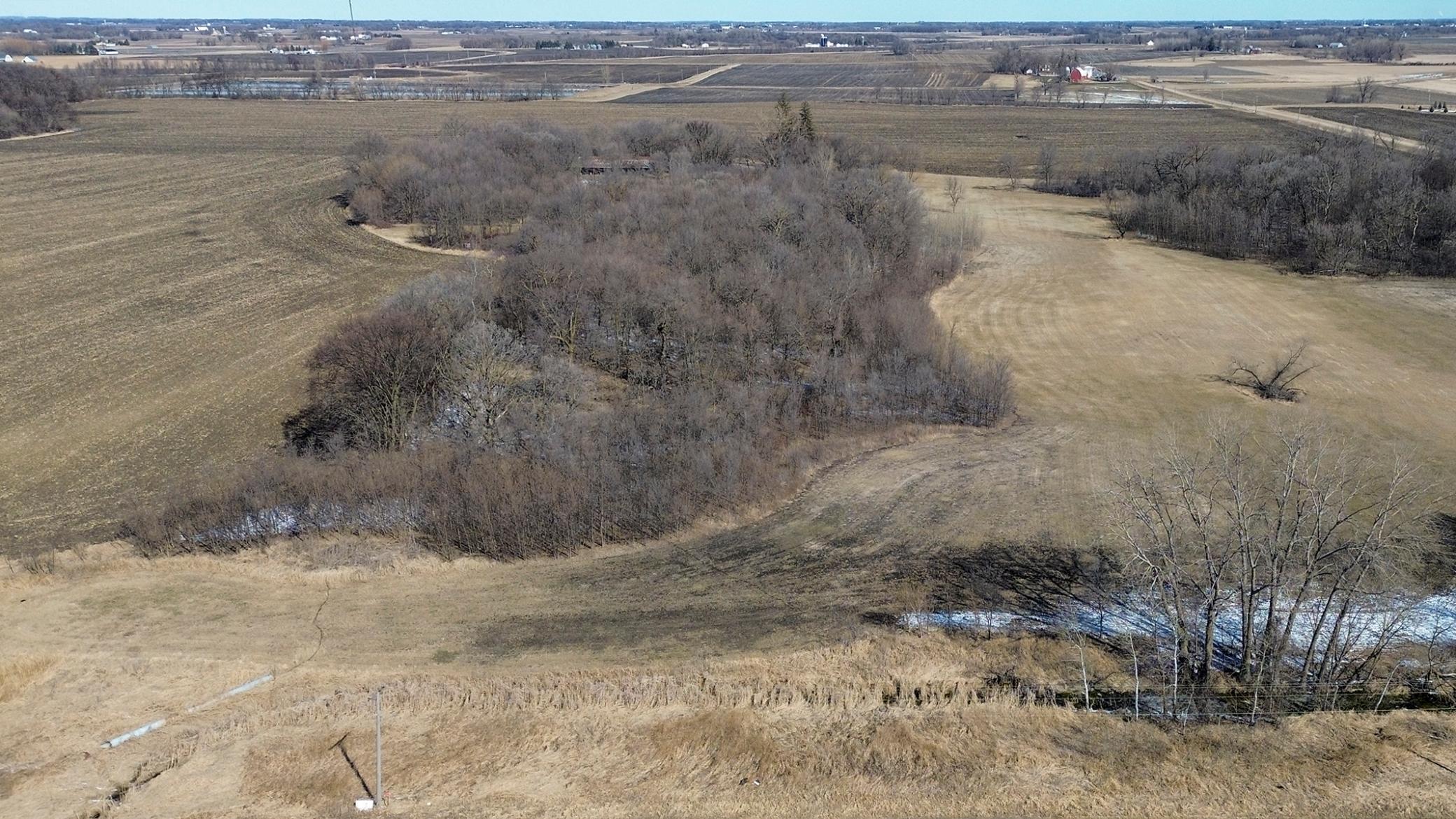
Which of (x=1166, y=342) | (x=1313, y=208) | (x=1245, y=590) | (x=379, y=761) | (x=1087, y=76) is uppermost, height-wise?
(x=1087, y=76)

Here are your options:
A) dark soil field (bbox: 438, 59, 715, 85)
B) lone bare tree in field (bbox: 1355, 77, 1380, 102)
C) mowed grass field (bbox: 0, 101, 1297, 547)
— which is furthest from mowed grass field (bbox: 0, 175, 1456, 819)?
dark soil field (bbox: 438, 59, 715, 85)

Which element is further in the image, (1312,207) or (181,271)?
(1312,207)

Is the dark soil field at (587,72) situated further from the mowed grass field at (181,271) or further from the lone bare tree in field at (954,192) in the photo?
the lone bare tree in field at (954,192)

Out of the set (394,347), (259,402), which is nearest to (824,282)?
(394,347)

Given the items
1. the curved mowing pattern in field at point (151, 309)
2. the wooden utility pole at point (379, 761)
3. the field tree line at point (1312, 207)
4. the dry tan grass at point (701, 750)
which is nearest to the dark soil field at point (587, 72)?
the curved mowing pattern in field at point (151, 309)

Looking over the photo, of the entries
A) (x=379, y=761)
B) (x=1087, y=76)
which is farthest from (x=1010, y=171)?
(x=1087, y=76)

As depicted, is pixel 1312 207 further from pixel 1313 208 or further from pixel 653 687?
pixel 653 687
